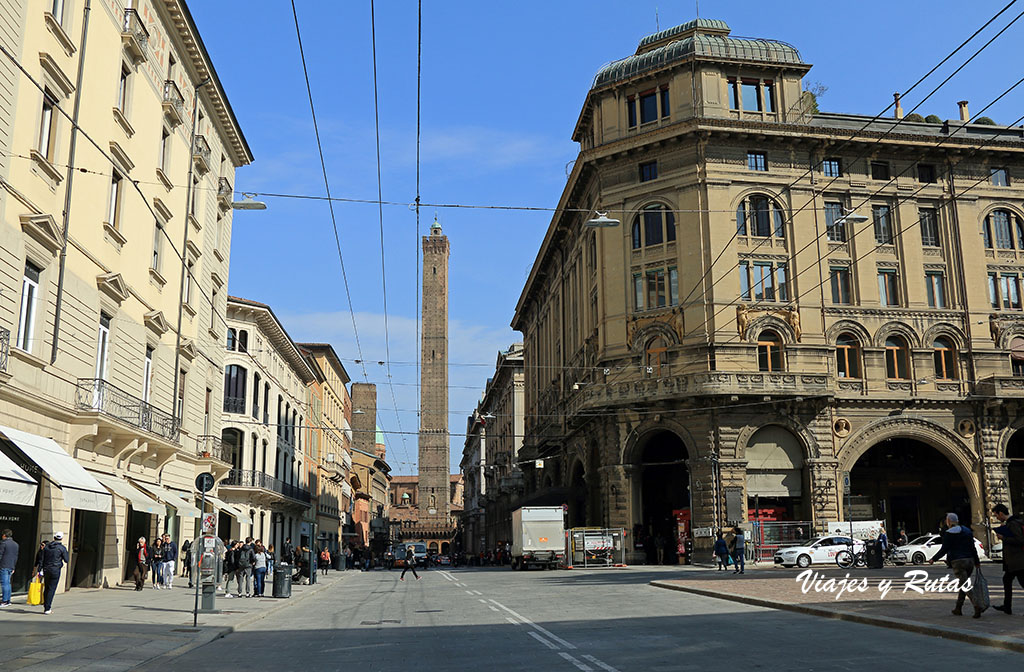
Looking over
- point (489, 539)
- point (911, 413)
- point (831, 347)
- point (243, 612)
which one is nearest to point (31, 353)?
point (243, 612)

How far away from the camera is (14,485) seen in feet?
53.8

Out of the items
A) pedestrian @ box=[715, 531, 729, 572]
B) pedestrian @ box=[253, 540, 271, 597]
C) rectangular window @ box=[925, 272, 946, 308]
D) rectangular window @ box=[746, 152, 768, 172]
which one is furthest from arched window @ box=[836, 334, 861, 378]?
pedestrian @ box=[253, 540, 271, 597]

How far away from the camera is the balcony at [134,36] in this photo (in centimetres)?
2453

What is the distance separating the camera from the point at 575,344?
5397cm

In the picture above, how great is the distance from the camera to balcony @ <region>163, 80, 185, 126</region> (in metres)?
28.5

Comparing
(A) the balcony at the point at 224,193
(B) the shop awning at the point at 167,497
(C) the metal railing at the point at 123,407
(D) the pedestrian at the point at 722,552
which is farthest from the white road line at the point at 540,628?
(A) the balcony at the point at 224,193

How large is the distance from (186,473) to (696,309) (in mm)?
24050

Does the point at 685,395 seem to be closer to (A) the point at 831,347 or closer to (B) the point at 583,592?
(A) the point at 831,347

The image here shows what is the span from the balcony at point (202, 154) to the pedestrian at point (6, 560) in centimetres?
1723

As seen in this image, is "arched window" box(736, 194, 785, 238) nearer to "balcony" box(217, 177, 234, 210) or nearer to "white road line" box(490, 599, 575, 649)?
"balcony" box(217, 177, 234, 210)

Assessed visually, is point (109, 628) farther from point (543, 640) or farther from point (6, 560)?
point (543, 640)

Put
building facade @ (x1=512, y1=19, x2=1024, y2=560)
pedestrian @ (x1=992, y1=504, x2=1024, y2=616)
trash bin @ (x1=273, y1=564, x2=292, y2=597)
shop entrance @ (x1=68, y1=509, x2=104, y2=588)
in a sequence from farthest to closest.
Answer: building facade @ (x1=512, y1=19, x2=1024, y2=560) < trash bin @ (x1=273, y1=564, x2=292, y2=597) < shop entrance @ (x1=68, y1=509, x2=104, y2=588) < pedestrian @ (x1=992, y1=504, x2=1024, y2=616)

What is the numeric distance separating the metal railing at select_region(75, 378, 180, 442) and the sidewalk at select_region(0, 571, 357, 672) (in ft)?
14.9

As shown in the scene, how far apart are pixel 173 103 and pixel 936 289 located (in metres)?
36.7
